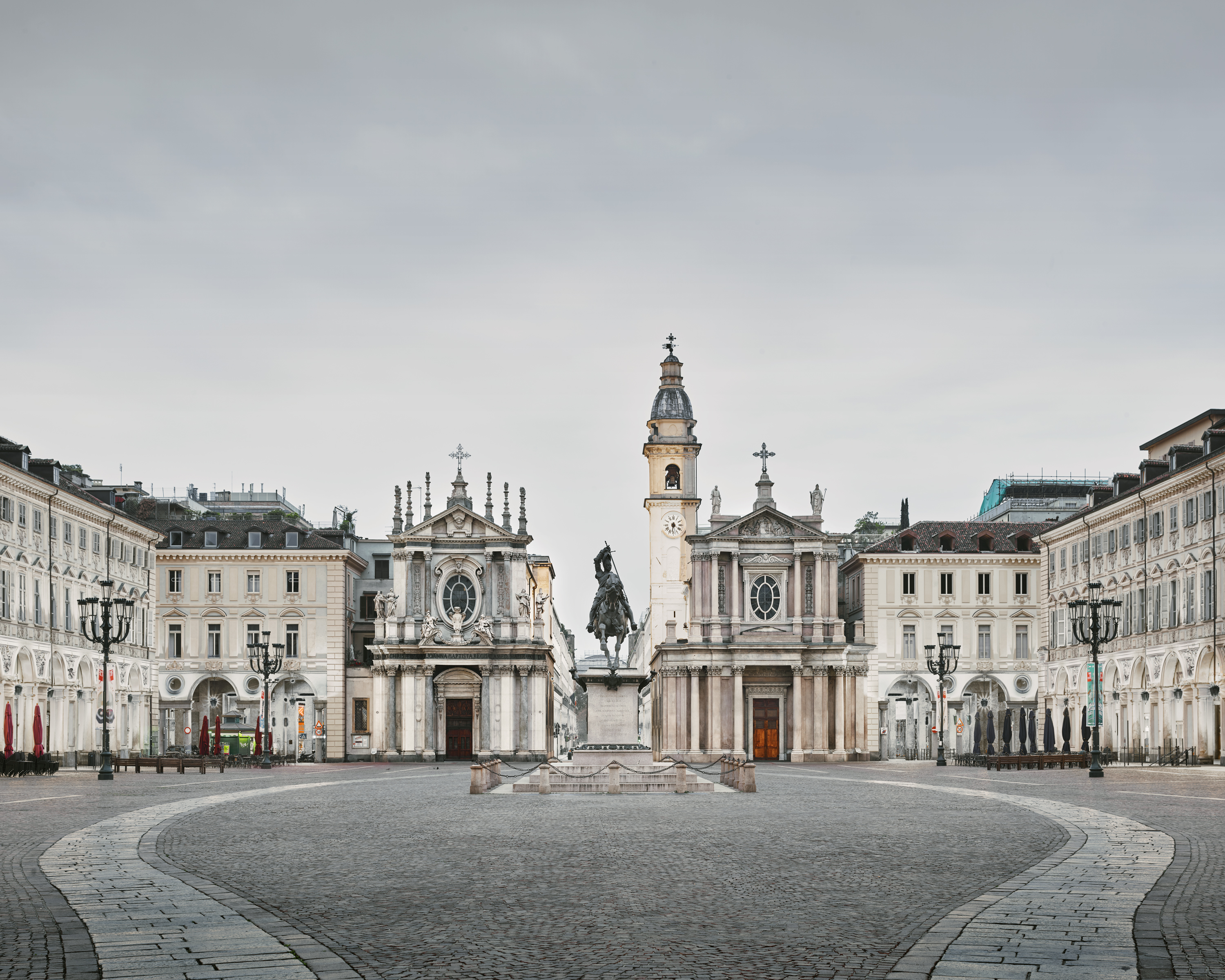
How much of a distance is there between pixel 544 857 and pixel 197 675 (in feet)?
239

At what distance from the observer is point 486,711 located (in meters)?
89.9

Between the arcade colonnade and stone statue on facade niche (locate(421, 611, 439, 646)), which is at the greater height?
stone statue on facade niche (locate(421, 611, 439, 646))

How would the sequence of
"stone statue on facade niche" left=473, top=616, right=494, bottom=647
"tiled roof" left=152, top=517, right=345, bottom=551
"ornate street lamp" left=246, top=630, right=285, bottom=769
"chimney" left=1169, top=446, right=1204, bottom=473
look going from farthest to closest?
"tiled roof" left=152, top=517, right=345, bottom=551 < "stone statue on facade niche" left=473, top=616, right=494, bottom=647 < "ornate street lamp" left=246, top=630, right=285, bottom=769 < "chimney" left=1169, top=446, right=1204, bottom=473

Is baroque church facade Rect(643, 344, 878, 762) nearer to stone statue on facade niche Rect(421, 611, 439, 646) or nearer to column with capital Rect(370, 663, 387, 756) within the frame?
stone statue on facade niche Rect(421, 611, 439, 646)

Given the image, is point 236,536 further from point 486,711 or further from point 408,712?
point 486,711

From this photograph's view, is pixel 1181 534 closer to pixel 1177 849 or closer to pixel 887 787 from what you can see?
pixel 887 787

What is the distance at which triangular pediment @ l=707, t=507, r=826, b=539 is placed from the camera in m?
89.3

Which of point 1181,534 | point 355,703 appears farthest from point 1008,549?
point 355,703

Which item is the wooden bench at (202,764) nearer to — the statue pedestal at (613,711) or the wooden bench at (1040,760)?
the statue pedestal at (613,711)

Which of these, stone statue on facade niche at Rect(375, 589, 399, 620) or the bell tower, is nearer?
stone statue on facade niche at Rect(375, 589, 399, 620)

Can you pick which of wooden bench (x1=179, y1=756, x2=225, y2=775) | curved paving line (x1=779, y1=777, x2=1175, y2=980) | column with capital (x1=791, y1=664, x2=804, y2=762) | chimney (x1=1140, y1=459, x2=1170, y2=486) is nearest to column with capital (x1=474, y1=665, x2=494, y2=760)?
column with capital (x1=791, y1=664, x2=804, y2=762)

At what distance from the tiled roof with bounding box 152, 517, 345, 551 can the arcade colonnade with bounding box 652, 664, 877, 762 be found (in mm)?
22334

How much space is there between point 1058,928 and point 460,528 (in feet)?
258

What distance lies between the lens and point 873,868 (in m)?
19.4
